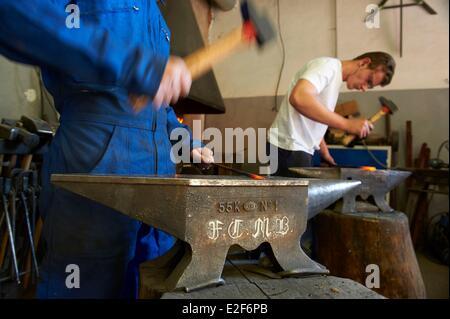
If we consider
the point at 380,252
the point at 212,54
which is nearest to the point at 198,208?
the point at 212,54

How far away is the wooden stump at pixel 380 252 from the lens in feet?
3.95

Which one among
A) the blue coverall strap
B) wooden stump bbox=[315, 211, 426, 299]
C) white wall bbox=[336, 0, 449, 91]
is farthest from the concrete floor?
the blue coverall strap

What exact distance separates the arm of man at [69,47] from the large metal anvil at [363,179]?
95 cm

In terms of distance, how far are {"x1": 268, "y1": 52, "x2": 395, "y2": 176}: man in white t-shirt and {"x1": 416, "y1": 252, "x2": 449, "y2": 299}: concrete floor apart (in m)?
1.31

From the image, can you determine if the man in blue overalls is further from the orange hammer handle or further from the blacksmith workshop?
the orange hammer handle

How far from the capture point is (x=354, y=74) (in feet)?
6.00

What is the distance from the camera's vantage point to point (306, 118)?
67.7 inches

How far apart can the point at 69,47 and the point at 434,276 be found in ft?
9.60

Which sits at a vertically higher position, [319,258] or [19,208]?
[19,208]

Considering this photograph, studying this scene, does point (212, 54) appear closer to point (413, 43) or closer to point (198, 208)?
point (198, 208)

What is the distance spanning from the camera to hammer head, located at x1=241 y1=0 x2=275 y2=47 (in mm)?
930
